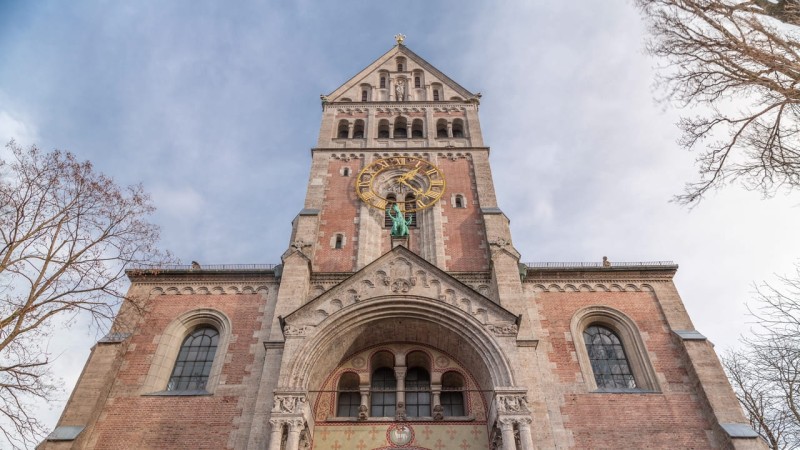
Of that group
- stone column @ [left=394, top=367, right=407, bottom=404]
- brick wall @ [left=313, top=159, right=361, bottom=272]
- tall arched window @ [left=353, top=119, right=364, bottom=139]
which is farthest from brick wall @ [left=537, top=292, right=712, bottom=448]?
tall arched window @ [left=353, top=119, right=364, bottom=139]

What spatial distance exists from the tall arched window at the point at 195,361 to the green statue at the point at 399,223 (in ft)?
26.2

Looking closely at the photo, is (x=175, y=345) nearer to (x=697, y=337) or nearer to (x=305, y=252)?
(x=305, y=252)

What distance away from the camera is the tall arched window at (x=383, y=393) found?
1748cm

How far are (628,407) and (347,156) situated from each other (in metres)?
17.0

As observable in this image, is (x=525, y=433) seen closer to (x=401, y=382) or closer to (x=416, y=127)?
(x=401, y=382)

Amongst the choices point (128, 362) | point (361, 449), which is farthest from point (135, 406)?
point (361, 449)

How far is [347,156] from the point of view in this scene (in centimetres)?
2691

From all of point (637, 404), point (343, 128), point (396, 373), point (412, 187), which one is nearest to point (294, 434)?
point (396, 373)

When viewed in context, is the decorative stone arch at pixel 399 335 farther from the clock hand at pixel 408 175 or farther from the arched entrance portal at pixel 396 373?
the clock hand at pixel 408 175

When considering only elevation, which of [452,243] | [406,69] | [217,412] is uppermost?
[406,69]

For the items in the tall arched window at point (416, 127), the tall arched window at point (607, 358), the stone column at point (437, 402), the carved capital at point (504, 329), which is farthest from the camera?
the tall arched window at point (416, 127)

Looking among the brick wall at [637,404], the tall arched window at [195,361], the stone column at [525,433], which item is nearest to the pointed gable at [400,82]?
the tall arched window at [195,361]

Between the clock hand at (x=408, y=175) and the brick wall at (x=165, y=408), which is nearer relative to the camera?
the brick wall at (x=165, y=408)

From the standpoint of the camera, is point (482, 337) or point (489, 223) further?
point (489, 223)
